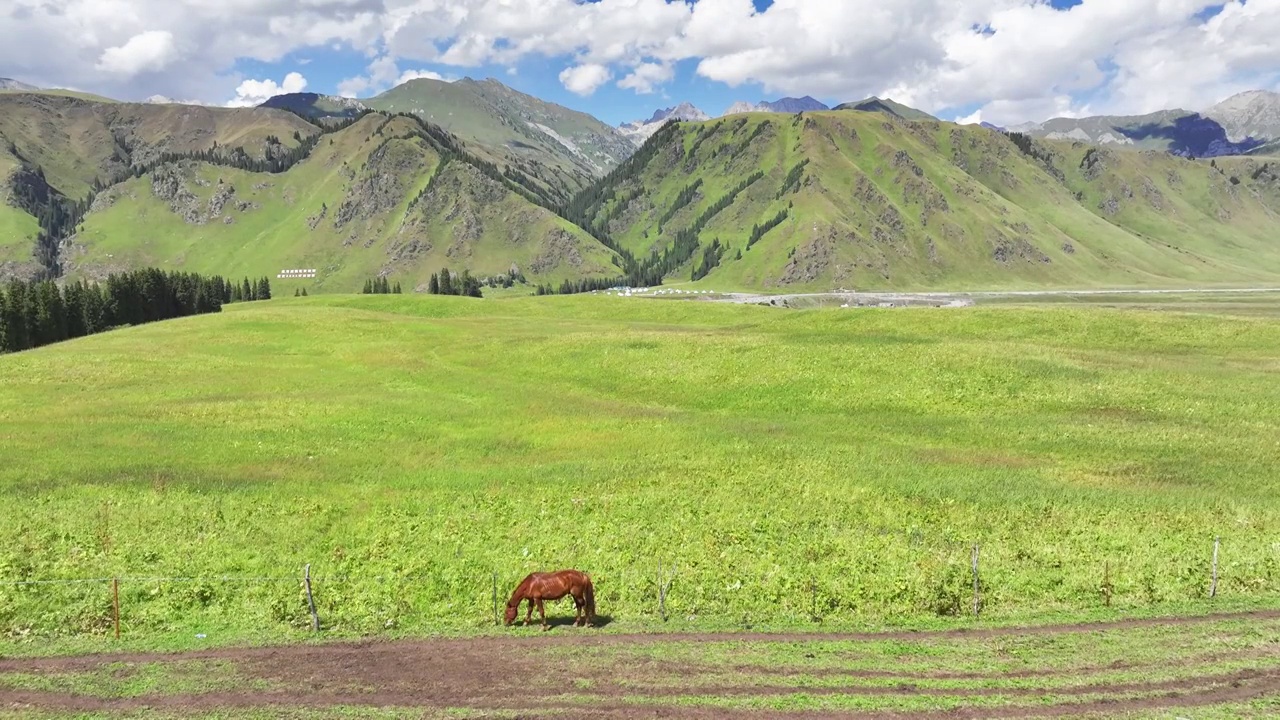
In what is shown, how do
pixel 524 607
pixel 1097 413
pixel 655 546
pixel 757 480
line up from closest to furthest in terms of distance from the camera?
pixel 524 607 < pixel 655 546 < pixel 757 480 < pixel 1097 413

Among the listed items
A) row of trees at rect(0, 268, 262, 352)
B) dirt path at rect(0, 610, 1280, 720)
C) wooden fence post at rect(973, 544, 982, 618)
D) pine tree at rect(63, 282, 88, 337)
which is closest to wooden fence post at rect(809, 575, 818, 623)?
dirt path at rect(0, 610, 1280, 720)

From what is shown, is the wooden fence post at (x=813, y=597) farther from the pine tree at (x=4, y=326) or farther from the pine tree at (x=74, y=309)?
the pine tree at (x=74, y=309)

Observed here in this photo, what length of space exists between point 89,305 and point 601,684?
533 ft

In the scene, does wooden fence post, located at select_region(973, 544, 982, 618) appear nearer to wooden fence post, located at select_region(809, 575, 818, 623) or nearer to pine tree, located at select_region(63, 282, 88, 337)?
wooden fence post, located at select_region(809, 575, 818, 623)

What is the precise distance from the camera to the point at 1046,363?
211 ft

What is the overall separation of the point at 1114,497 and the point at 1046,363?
3183 centimetres

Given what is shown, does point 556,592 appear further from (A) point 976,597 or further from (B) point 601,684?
(A) point 976,597

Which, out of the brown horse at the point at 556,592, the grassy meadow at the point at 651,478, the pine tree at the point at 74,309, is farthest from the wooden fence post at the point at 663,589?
the pine tree at the point at 74,309

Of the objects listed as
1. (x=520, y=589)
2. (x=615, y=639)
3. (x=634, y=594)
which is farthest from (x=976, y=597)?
(x=520, y=589)

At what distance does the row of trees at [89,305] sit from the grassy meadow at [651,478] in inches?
1910

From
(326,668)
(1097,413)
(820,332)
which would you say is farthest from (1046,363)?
(326,668)

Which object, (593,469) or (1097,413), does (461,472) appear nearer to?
(593,469)

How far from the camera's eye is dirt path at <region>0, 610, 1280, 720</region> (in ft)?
54.2

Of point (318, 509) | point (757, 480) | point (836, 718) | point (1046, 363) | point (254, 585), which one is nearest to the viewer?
point (836, 718)
